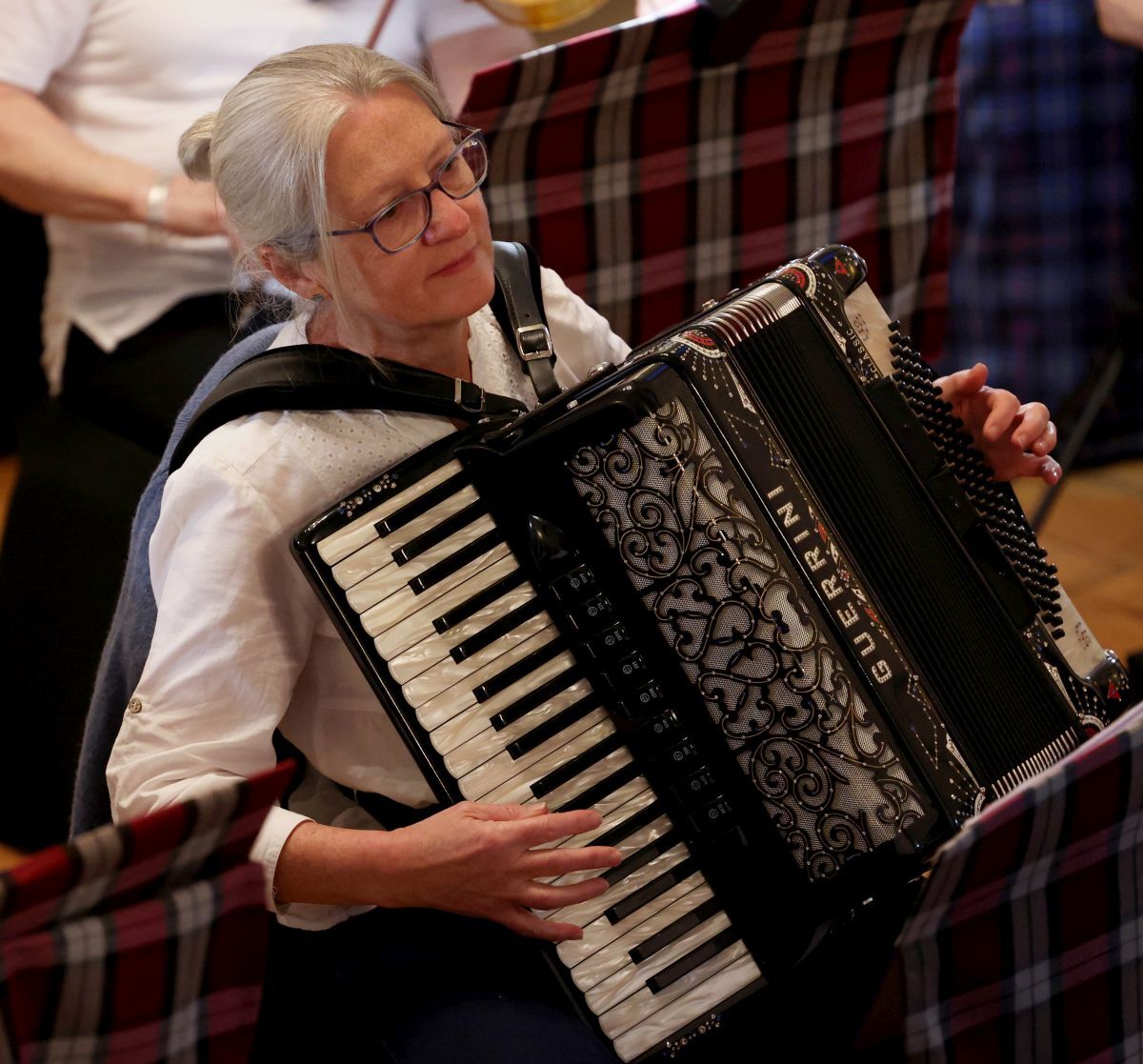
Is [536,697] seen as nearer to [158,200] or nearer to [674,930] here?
[674,930]

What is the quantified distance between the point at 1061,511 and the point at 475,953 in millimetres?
1858

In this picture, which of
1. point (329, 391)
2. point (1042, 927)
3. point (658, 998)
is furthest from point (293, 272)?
point (1042, 927)

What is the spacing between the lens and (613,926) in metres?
1.11

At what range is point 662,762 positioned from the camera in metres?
1.12

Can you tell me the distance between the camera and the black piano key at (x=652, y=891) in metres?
1.11

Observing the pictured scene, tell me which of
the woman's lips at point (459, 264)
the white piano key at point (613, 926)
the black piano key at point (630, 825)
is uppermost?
the woman's lips at point (459, 264)

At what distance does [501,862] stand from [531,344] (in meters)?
0.49

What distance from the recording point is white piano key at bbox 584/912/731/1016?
3.62 feet

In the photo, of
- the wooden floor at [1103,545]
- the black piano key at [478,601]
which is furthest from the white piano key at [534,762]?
the wooden floor at [1103,545]

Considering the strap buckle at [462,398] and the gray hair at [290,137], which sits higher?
the gray hair at [290,137]

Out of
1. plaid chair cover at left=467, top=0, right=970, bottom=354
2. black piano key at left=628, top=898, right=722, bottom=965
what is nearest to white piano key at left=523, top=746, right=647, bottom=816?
black piano key at left=628, top=898, right=722, bottom=965

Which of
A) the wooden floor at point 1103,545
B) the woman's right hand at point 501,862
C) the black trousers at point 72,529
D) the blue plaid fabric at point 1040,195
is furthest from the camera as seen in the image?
→ the blue plaid fabric at point 1040,195

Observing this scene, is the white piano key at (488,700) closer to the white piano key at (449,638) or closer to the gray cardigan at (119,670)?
the white piano key at (449,638)

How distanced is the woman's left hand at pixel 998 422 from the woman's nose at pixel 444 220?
47 centimetres
